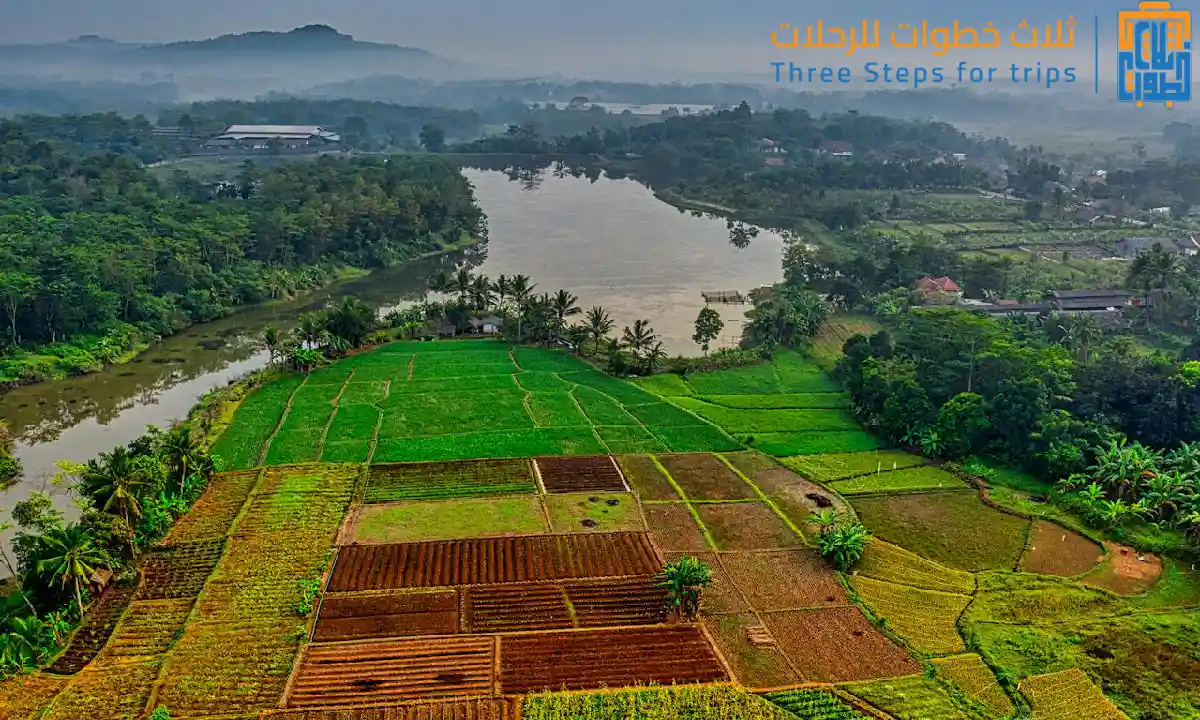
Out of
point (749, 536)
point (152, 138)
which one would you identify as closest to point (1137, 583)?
→ point (749, 536)

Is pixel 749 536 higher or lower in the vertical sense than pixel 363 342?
lower

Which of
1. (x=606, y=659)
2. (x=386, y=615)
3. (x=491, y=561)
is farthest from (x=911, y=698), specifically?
(x=386, y=615)

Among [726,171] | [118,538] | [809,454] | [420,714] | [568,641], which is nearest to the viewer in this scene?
[420,714]

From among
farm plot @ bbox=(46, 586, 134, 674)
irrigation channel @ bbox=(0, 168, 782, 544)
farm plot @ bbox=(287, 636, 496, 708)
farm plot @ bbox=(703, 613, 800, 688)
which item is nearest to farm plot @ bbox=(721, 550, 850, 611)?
farm plot @ bbox=(703, 613, 800, 688)

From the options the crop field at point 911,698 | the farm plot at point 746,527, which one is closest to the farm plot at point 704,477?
the farm plot at point 746,527

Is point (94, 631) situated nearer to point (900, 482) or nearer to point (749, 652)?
point (749, 652)

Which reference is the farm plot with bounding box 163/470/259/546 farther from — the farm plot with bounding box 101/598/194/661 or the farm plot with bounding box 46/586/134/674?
the farm plot with bounding box 101/598/194/661

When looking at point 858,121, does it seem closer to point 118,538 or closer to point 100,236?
point 100,236
